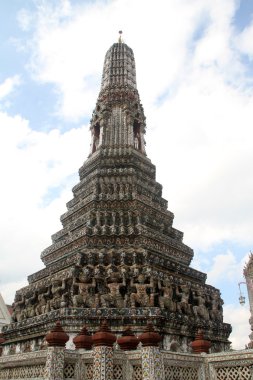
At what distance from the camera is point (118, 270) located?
15766 millimetres

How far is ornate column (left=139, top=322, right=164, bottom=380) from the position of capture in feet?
26.4

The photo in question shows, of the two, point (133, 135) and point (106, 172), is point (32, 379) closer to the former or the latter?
point (106, 172)

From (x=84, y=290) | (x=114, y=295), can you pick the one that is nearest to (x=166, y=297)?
(x=114, y=295)

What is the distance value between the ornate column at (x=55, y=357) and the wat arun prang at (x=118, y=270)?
5.22 m

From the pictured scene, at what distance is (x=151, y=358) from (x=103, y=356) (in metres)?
1.07

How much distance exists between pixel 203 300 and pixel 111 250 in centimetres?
496

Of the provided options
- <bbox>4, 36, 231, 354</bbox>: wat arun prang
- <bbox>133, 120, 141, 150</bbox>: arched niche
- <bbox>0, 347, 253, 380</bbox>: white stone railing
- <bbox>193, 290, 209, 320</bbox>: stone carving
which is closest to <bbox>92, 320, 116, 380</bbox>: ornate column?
<bbox>0, 347, 253, 380</bbox>: white stone railing

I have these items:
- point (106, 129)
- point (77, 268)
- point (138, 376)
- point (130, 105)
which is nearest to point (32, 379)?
point (138, 376)

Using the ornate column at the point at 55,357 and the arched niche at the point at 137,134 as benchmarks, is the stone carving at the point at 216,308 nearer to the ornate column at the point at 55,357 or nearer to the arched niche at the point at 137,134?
the ornate column at the point at 55,357

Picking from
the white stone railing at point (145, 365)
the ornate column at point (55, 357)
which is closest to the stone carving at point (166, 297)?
the white stone railing at point (145, 365)

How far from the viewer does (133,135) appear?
2438 centimetres

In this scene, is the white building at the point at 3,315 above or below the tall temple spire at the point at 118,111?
below

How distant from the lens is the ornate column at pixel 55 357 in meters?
8.25

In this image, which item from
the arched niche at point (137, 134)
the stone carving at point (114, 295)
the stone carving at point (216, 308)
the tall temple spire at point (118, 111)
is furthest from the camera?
the arched niche at point (137, 134)
